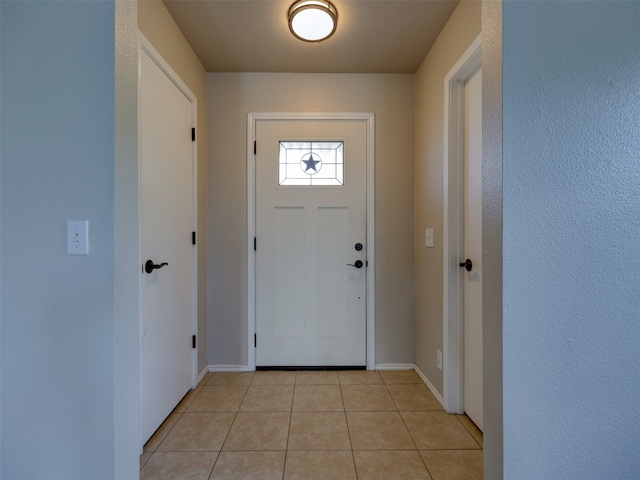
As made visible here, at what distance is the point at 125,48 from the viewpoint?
91 centimetres

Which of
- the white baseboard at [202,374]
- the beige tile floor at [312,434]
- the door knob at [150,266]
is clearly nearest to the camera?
the beige tile floor at [312,434]

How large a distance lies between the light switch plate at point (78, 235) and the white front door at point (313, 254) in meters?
1.55

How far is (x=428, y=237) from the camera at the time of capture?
2.11m

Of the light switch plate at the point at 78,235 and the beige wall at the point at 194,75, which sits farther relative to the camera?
the beige wall at the point at 194,75

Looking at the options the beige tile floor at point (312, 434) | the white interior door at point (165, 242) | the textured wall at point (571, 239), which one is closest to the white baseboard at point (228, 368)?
the beige tile floor at point (312, 434)

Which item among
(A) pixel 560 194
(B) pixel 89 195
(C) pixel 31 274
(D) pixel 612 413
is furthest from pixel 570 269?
(C) pixel 31 274

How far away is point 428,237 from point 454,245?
0.99 ft

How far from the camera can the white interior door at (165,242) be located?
154 centimetres

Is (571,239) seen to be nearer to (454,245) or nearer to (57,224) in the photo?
(454,245)

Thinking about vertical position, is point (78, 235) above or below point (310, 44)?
below

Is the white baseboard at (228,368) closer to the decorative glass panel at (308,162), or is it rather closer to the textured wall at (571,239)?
the decorative glass panel at (308,162)

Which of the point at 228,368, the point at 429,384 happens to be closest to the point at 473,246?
the point at 429,384

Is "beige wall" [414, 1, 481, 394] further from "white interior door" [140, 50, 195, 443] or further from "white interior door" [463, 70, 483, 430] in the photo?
"white interior door" [140, 50, 195, 443]

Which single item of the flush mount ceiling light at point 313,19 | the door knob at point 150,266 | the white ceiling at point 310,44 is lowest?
the door knob at point 150,266
